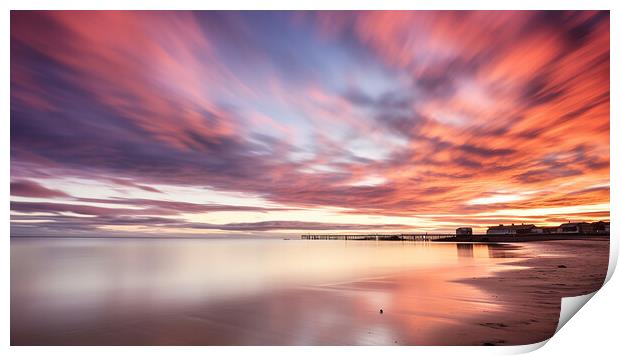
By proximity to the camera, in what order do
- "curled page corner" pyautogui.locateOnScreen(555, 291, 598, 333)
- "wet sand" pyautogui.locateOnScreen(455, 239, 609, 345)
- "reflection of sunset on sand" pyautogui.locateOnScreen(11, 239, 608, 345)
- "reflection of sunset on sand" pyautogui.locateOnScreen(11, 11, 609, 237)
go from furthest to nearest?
"reflection of sunset on sand" pyautogui.locateOnScreen(11, 11, 609, 237) < "curled page corner" pyautogui.locateOnScreen(555, 291, 598, 333) < "reflection of sunset on sand" pyautogui.locateOnScreen(11, 239, 608, 345) < "wet sand" pyautogui.locateOnScreen(455, 239, 609, 345)

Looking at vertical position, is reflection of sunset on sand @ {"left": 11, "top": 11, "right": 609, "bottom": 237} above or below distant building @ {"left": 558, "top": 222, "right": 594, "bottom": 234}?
above

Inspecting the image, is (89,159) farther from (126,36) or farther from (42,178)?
(126,36)

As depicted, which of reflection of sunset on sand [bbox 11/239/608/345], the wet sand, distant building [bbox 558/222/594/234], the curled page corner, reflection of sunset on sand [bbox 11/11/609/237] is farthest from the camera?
distant building [bbox 558/222/594/234]

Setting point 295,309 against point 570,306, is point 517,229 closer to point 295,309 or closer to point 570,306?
point 570,306

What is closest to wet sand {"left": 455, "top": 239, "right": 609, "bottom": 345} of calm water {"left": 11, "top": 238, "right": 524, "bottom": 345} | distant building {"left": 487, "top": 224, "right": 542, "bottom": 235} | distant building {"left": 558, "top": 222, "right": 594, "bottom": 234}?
calm water {"left": 11, "top": 238, "right": 524, "bottom": 345}

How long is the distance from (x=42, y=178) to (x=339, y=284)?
5414 mm

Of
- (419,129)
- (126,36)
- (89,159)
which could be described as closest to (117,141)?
(89,159)

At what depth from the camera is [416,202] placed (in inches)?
341

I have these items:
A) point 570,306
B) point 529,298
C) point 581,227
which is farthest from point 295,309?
point 581,227

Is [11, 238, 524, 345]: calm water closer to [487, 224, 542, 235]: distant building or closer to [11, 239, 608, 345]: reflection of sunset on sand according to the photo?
[11, 239, 608, 345]: reflection of sunset on sand

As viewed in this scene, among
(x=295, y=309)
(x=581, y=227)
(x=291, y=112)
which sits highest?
(x=291, y=112)

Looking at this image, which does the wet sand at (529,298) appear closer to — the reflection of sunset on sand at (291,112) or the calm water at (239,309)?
the calm water at (239,309)
